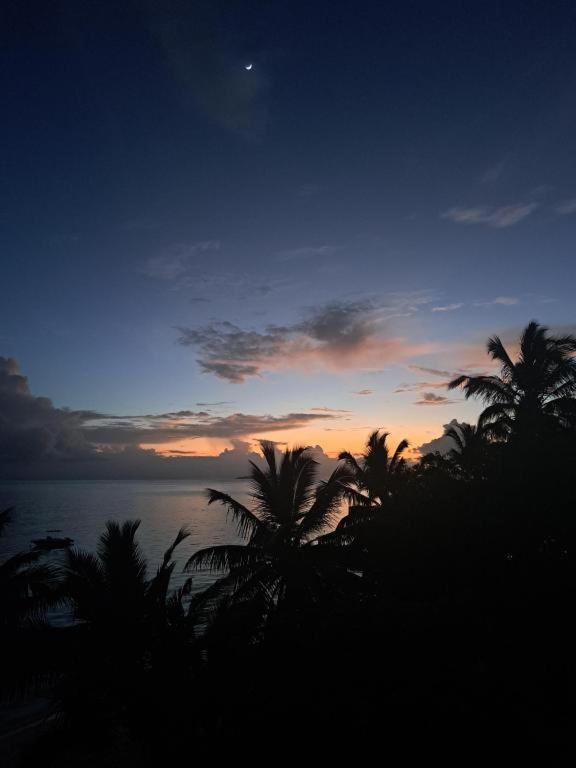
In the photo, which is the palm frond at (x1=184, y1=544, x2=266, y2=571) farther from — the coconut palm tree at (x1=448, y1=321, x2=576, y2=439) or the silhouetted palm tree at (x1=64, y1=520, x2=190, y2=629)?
the coconut palm tree at (x1=448, y1=321, x2=576, y2=439)

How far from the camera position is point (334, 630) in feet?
27.2

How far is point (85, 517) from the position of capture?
11306 cm

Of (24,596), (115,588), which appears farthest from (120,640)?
(24,596)

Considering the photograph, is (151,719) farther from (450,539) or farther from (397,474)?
(397,474)

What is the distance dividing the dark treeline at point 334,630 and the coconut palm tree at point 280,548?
0.23 feet

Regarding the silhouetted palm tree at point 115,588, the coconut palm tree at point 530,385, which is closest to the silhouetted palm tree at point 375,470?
the coconut palm tree at point 530,385

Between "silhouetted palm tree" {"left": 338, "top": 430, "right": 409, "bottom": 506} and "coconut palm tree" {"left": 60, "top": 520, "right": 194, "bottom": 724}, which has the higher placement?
"silhouetted palm tree" {"left": 338, "top": 430, "right": 409, "bottom": 506}

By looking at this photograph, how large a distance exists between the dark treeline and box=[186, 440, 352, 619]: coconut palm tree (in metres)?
0.07

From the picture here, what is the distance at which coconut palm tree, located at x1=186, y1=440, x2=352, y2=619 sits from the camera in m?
12.9

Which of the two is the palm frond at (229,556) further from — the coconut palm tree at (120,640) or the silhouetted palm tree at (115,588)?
the coconut palm tree at (120,640)

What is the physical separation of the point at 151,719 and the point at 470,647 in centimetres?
697

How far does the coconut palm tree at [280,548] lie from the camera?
42.3 feet

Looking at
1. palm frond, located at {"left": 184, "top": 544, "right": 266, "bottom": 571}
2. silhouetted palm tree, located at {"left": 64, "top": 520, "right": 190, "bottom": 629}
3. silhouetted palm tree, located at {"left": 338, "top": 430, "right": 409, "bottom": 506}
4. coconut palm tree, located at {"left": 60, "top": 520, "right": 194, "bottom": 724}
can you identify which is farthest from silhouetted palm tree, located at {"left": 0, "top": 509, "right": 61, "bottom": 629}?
silhouetted palm tree, located at {"left": 338, "top": 430, "right": 409, "bottom": 506}

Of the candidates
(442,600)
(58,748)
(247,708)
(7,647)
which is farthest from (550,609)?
(7,647)
